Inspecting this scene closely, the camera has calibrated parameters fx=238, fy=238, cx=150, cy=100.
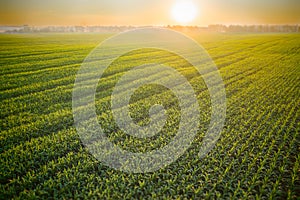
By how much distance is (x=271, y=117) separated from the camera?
11.8 meters

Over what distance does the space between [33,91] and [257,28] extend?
191 metres

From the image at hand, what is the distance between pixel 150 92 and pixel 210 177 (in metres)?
9.06

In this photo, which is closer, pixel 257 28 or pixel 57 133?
pixel 57 133

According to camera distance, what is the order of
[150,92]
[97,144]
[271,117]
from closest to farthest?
[97,144]
[271,117]
[150,92]

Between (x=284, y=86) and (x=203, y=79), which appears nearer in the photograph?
(x=284, y=86)

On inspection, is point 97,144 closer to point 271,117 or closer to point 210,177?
point 210,177

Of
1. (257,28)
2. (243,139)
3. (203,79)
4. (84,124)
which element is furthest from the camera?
(257,28)

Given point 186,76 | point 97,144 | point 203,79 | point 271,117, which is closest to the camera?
point 97,144

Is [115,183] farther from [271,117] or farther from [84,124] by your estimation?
[271,117]

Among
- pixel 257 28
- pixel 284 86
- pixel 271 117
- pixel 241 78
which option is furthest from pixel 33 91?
pixel 257 28

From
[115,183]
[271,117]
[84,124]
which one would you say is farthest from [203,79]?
[115,183]

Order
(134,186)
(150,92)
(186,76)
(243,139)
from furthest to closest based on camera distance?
(186,76) < (150,92) < (243,139) < (134,186)

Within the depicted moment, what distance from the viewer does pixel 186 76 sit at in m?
21.0

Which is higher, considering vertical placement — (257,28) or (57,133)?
(257,28)
